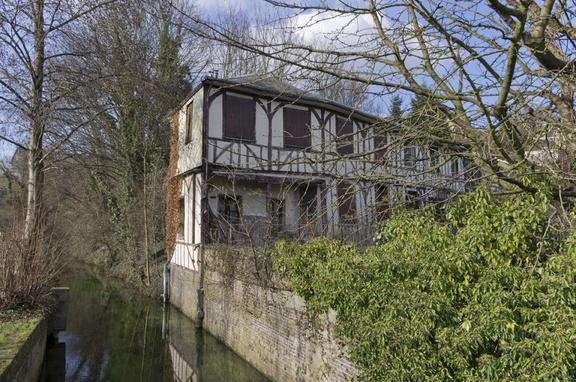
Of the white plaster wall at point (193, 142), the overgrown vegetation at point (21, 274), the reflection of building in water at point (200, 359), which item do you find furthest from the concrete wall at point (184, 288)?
the overgrown vegetation at point (21, 274)

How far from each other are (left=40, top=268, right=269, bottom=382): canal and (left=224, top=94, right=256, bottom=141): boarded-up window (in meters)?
5.68

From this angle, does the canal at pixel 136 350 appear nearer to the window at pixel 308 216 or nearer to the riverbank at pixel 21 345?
the riverbank at pixel 21 345

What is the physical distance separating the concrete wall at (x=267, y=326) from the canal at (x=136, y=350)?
42 centimetres

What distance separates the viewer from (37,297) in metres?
8.09

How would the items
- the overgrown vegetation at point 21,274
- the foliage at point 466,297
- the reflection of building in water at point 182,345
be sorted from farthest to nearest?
1. the reflection of building in water at point 182,345
2. the overgrown vegetation at point 21,274
3. the foliage at point 466,297

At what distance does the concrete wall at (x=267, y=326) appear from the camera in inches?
225

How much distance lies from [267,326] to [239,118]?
272 inches

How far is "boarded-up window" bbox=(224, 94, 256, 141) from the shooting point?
12094mm

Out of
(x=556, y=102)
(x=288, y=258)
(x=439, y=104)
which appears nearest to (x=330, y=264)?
(x=288, y=258)

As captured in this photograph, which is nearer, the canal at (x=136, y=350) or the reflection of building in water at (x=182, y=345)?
the canal at (x=136, y=350)

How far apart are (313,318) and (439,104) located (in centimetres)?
348

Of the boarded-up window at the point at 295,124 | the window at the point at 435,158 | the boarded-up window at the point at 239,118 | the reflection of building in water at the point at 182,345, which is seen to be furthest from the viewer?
the boarded-up window at the point at 295,124

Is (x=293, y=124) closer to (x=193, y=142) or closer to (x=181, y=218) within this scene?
(x=193, y=142)

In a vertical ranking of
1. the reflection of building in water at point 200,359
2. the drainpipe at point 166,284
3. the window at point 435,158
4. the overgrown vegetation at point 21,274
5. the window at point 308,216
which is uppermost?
the window at point 435,158
